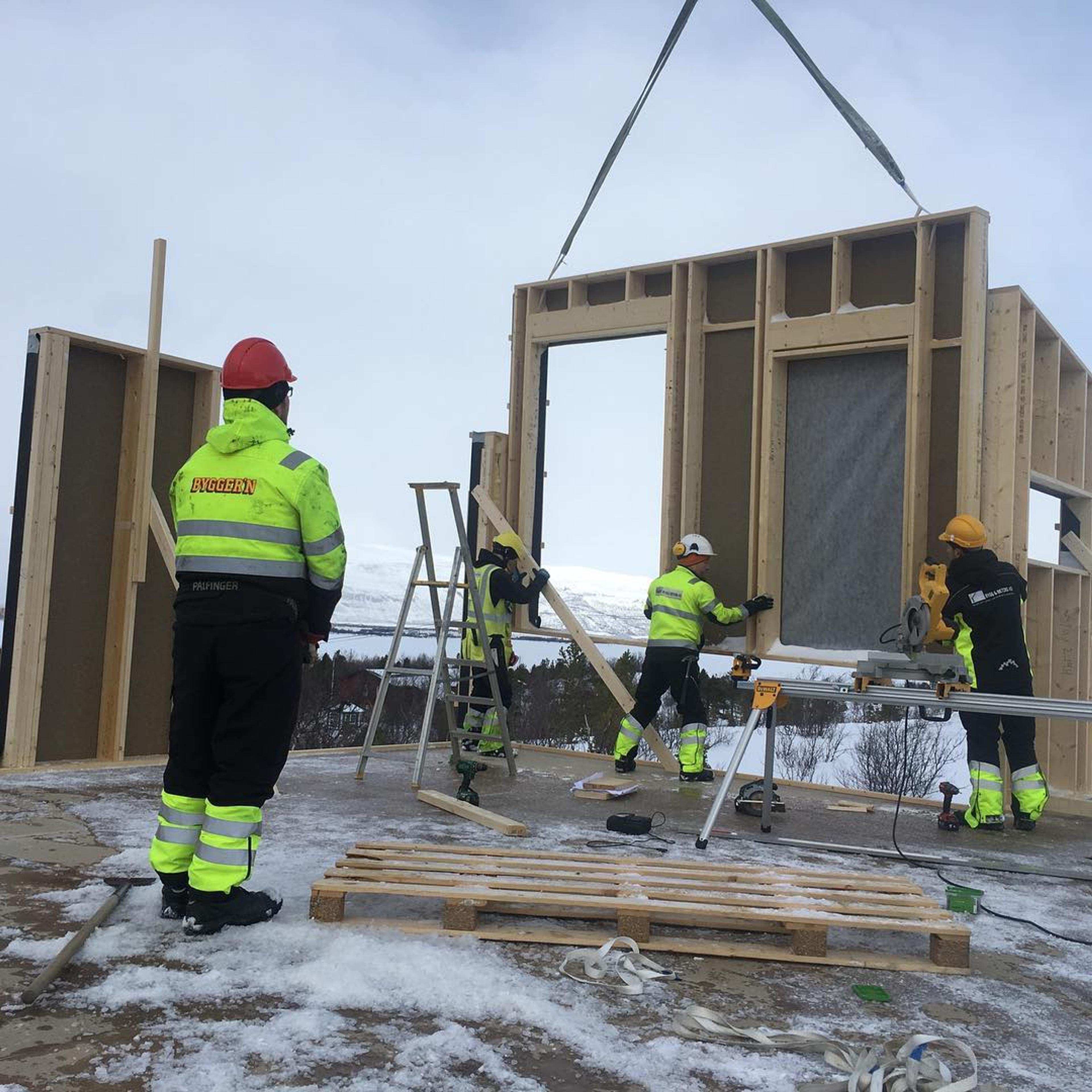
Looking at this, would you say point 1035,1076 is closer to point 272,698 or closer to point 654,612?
point 272,698

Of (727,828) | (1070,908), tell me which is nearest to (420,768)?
(727,828)

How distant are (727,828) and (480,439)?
15.8 ft

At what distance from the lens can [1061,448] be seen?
335 inches

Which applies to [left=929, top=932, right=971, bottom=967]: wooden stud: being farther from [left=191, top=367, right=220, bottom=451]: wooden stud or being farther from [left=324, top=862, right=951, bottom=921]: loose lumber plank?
[left=191, top=367, right=220, bottom=451]: wooden stud

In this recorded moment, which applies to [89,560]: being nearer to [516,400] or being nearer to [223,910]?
[516,400]

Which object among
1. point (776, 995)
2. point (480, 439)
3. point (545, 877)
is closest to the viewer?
point (776, 995)

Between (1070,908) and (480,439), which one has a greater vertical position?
(480,439)

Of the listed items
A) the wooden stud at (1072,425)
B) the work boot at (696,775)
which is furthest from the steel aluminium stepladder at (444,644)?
the wooden stud at (1072,425)

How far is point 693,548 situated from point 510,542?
1584 millimetres

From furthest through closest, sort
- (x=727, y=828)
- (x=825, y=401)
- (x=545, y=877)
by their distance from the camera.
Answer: (x=825, y=401)
(x=727, y=828)
(x=545, y=877)

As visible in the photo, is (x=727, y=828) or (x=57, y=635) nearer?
(x=727, y=828)

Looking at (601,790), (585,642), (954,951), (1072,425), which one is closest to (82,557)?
(585,642)

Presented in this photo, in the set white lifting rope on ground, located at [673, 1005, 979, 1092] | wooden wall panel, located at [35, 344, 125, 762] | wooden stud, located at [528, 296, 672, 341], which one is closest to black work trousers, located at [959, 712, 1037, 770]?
white lifting rope on ground, located at [673, 1005, 979, 1092]

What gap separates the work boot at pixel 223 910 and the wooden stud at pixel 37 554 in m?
4.07
